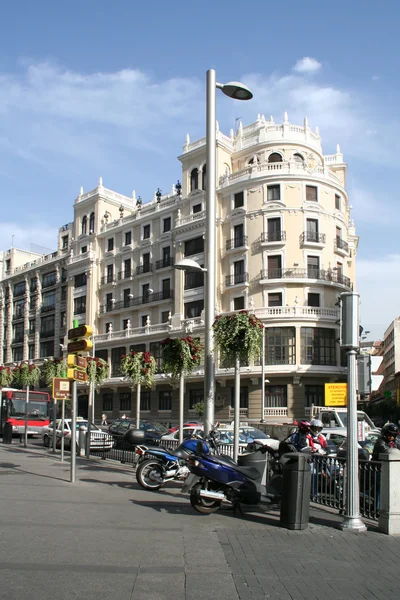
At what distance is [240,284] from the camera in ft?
143

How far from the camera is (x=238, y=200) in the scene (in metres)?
45.2

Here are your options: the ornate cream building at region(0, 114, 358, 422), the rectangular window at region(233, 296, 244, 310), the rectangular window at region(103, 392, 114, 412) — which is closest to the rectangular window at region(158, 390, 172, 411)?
the ornate cream building at region(0, 114, 358, 422)

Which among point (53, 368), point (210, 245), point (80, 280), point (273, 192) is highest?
point (273, 192)

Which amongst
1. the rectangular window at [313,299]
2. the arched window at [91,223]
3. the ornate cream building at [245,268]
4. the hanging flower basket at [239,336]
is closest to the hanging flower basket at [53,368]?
the ornate cream building at [245,268]

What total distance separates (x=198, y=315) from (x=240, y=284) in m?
4.59

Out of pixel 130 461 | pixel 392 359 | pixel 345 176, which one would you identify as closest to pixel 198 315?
pixel 345 176

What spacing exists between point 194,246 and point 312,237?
9630 mm

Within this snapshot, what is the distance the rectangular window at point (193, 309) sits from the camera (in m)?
46.2

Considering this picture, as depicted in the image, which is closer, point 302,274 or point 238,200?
point 302,274

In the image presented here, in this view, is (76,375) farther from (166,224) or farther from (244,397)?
(166,224)

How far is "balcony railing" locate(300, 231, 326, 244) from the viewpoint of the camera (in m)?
42.5

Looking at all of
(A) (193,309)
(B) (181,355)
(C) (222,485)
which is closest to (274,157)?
(A) (193,309)

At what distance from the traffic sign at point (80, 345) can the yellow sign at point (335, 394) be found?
1964 centimetres

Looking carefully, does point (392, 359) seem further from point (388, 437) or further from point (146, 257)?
point (388, 437)
